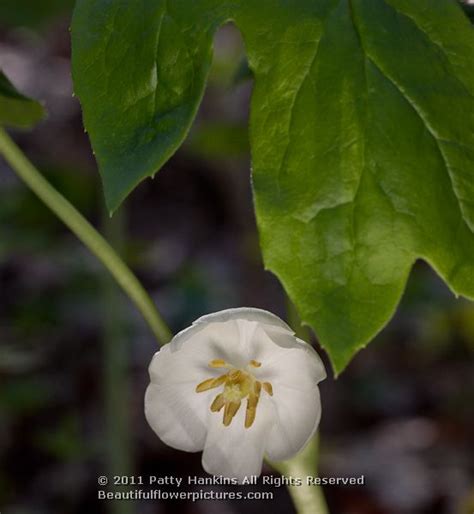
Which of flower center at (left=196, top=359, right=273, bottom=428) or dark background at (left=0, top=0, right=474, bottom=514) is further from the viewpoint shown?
dark background at (left=0, top=0, right=474, bottom=514)

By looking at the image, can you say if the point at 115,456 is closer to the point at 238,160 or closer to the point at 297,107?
the point at 297,107

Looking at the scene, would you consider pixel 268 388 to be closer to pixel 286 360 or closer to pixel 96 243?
pixel 286 360

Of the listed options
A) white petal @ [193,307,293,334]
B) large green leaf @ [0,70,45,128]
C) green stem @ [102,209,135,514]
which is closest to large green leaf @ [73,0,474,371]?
white petal @ [193,307,293,334]

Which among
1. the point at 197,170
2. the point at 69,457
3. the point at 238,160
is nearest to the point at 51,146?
the point at 197,170

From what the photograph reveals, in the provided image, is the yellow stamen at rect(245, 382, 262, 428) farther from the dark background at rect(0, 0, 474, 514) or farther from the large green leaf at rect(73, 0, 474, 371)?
the dark background at rect(0, 0, 474, 514)

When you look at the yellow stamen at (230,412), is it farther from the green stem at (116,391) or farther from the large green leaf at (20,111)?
the green stem at (116,391)

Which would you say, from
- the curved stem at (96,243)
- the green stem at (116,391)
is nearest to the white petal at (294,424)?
the curved stem at (96,243)
